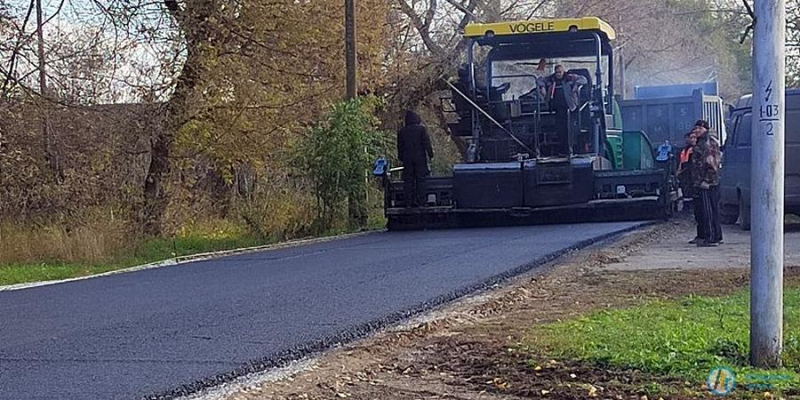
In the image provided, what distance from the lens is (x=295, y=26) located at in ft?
72.3

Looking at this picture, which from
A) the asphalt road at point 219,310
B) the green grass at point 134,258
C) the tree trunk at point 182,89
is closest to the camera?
the asphalt road at point 219,310

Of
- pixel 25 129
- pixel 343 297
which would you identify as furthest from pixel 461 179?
pixel 343 297

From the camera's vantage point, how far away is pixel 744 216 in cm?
1738

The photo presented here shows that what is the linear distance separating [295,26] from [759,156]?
16.4 m

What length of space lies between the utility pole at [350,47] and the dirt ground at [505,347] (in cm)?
970

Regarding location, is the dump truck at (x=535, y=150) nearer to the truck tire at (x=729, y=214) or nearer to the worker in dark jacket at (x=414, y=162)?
the worker in dark jacket at (x=414, y=162)

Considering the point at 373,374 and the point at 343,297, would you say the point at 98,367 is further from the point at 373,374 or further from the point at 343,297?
the point at 343,297

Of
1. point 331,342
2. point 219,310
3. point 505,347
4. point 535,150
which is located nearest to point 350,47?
point 535,150

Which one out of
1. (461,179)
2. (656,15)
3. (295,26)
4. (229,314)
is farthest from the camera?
(656,15)

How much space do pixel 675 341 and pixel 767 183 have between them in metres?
1.20

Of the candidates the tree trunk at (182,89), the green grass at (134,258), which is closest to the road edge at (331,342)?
the green grass at (134,258)

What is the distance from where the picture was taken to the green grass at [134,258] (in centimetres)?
1437

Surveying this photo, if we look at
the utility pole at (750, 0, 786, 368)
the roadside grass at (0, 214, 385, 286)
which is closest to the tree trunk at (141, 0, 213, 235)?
the roadside grass at (0, 214, 385, 286)

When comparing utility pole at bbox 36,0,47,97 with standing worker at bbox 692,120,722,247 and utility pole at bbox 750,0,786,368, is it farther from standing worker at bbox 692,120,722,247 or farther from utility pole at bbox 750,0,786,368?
utility pole at bbox 750,0,786,368
